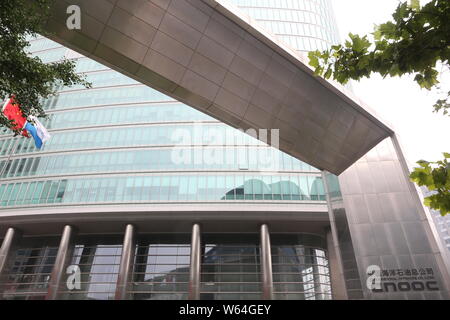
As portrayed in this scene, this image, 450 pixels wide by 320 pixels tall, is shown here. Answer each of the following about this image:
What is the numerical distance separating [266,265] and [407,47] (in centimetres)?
2710

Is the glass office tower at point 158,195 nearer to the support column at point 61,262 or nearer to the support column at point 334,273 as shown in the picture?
the support column at point 334,273

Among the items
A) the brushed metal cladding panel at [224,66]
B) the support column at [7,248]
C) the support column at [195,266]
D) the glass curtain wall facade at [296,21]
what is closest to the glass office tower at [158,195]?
the support column at [7,248]

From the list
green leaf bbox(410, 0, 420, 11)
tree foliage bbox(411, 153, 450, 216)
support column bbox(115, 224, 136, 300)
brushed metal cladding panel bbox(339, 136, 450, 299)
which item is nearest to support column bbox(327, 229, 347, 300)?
support column bbox(115, 224, 136, 300)

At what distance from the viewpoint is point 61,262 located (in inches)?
1141

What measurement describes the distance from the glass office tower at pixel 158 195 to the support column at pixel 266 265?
102 inches

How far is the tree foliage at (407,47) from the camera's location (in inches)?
139

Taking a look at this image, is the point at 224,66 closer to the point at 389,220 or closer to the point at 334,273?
the point at 389,220

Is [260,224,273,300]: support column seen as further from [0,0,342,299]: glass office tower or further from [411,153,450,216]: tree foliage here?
[411,153,450,216]: tree foliage

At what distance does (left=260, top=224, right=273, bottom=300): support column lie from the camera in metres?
26.5

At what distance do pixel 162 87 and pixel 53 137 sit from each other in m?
34.3

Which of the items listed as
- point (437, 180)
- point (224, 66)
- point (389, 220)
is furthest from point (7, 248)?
point (437, 180)

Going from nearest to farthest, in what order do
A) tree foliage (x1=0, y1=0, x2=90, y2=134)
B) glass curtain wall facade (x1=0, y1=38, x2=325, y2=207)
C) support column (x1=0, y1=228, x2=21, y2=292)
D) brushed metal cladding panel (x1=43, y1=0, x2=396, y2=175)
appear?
1. tree foliage (x1=0, y1=0, x2=90, y2=134)
2. brushed metal cladding panel (x1=43, y1=0, x2=396, y2=175)
3. support column (x1=0, y1=228, x2=21, y2=292)
4. glass curtain wall facade (x1=0, y1=38, x2=325, y2=207)

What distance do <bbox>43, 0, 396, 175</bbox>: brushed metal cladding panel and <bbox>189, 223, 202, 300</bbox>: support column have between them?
20242mm
